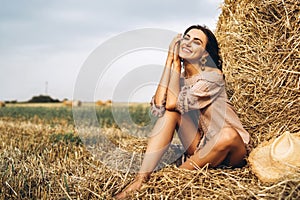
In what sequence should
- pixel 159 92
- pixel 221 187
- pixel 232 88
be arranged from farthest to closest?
pixel 232 88 → pixel 159 92 → pixel 221 187

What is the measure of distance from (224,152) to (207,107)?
1.43 feet

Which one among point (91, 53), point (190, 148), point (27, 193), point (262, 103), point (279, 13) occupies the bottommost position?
point (27, 193)

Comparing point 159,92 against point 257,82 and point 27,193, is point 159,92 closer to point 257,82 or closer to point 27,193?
point 257,82

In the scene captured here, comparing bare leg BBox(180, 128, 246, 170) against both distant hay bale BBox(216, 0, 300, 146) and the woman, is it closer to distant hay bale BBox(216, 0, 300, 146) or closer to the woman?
the woman

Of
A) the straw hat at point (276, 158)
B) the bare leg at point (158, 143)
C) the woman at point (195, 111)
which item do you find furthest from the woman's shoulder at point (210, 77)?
the straw hat at point (276, 158)

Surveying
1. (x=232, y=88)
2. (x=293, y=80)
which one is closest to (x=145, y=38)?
(x=232, y=88)

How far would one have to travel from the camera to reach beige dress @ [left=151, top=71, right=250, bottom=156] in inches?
136

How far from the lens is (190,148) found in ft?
12.4

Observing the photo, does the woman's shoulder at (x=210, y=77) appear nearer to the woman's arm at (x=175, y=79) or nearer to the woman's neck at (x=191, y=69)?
the woman's neck at (x=191, y=69)

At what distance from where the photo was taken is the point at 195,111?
372 cm

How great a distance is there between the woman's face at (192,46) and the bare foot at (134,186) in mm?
1068

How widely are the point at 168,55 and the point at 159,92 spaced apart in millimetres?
336

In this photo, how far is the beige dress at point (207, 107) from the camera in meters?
3.47

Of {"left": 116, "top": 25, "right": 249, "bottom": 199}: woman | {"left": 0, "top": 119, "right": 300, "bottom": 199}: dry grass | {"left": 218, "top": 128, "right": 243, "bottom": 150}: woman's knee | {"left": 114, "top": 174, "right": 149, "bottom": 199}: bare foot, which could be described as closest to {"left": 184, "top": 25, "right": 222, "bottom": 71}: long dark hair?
{"left": 116, "top": 25, "right": 249, "bottom": 199}: woman
